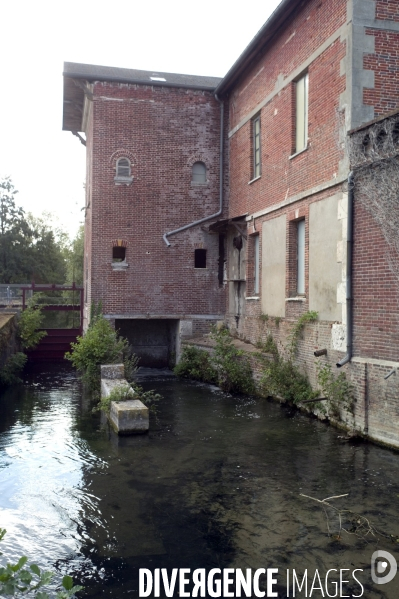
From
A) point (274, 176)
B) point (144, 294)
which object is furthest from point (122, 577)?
point (144, 294)

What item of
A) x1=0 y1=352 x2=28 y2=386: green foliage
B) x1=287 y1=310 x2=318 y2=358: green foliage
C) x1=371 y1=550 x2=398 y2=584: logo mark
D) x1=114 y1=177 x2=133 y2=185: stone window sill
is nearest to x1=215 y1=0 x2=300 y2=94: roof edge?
x1=114 y1=177 x2=133 y2=185: stone window sill

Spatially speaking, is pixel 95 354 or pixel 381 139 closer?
pixel 381 139

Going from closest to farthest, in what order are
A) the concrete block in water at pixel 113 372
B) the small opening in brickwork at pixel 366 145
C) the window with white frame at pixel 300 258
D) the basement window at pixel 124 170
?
the small opening in brickwork at pixel 366 145, the window with white frame at pixel 300 258, the concrete block in water at pixel 113 372, the basement window at pixel 124 170

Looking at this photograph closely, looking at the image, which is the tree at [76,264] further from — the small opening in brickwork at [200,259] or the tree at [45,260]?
the small opening in brickwork at [200,259]

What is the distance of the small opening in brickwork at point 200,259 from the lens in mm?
18516

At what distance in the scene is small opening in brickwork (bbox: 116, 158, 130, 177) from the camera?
1777 cm

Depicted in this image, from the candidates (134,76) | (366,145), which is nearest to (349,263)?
(366,145)

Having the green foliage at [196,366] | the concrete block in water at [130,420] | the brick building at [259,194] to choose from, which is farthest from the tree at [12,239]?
the concrete block in water at [130,420]

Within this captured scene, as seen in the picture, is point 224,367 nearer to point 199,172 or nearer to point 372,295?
point 372,295

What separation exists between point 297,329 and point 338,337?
1.71 meters

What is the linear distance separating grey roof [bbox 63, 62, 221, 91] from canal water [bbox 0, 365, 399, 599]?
1091 cm

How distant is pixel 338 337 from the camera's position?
10430 millimetres

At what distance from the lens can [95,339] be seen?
571 inches

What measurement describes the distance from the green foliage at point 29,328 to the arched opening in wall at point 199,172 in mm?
7465
